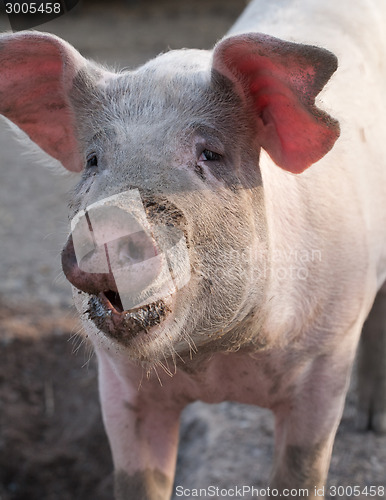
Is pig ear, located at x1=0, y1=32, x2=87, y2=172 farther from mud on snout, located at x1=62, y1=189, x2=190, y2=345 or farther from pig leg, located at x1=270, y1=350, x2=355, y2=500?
pig leg, located at x1=270, y1=350, x2=355, y2=500

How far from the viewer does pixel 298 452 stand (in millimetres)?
2312

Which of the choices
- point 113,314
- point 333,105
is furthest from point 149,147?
point 333,105

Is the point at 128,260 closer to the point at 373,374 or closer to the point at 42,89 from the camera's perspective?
the point at 42,89

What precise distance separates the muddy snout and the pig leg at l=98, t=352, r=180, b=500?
2.57ft

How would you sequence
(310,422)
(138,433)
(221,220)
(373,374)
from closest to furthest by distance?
(221,220)
(310,422)
(138,433)
(373,374)

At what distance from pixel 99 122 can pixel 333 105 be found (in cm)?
79

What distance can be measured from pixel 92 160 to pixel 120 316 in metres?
0.50

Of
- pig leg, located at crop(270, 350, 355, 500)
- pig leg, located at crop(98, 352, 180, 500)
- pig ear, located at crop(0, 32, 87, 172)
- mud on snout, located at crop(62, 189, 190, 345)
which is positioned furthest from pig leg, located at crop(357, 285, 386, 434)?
mud on snout, located at crop(62, 189, 190, 345)

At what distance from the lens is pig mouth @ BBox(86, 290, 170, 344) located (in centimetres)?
152

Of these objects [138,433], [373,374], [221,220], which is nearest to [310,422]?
[138,433]

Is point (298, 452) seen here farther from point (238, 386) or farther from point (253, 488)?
point (253, 488)

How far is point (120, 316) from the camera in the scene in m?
1.51

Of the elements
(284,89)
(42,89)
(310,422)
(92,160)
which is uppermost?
(284,89)

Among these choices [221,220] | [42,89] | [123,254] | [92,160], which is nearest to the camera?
[123,254]
